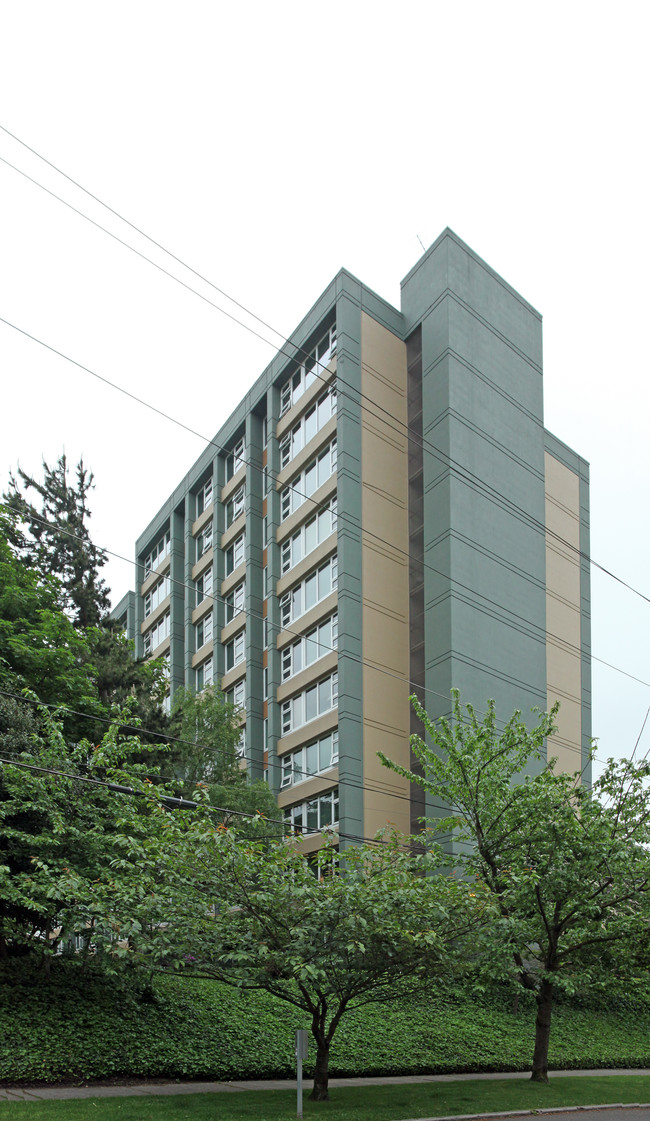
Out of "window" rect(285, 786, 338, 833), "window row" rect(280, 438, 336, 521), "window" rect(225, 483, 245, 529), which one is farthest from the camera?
"window" rect(225, 483, 245, 529)

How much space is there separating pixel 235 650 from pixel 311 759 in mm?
Answer: 10479

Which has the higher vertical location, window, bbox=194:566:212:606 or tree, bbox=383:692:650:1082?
window, bbox=194:566:212:606

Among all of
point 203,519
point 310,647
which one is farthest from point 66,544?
point 203,519

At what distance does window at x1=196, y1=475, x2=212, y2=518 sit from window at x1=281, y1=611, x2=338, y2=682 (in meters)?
15.1

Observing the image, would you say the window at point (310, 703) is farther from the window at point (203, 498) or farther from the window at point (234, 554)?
the window at point (203, 498)

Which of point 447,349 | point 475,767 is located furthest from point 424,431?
point 475,767

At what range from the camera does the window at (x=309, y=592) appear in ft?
136

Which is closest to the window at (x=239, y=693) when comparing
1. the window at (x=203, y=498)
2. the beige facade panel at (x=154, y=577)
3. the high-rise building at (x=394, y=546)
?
the high-rise building at (x=394, y=546)

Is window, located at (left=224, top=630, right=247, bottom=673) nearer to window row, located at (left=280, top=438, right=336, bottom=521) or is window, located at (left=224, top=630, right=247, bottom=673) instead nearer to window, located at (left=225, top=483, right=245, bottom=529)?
window, located at (left=225, top=483, right=245, bottom=529)

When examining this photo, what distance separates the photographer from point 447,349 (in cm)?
4103

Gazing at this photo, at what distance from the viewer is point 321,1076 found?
17.5 meters

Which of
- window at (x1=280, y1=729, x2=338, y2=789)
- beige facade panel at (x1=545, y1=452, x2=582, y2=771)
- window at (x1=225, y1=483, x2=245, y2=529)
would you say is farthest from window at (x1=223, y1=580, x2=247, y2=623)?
beige facade panel at (x1=545, y1=452, x2=582, y2=771)

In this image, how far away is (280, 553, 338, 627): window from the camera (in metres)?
41.4

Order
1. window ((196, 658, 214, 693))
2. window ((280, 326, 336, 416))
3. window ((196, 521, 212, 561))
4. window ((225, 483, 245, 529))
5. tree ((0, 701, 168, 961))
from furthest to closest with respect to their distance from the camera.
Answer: window ((196, 521, 212, 561))
window ((196, 658, 214, 693))
window ((225, 483, 245, 529))
window ((280, 326, 336, 416))
tree ((0, 701, 168, 961))
